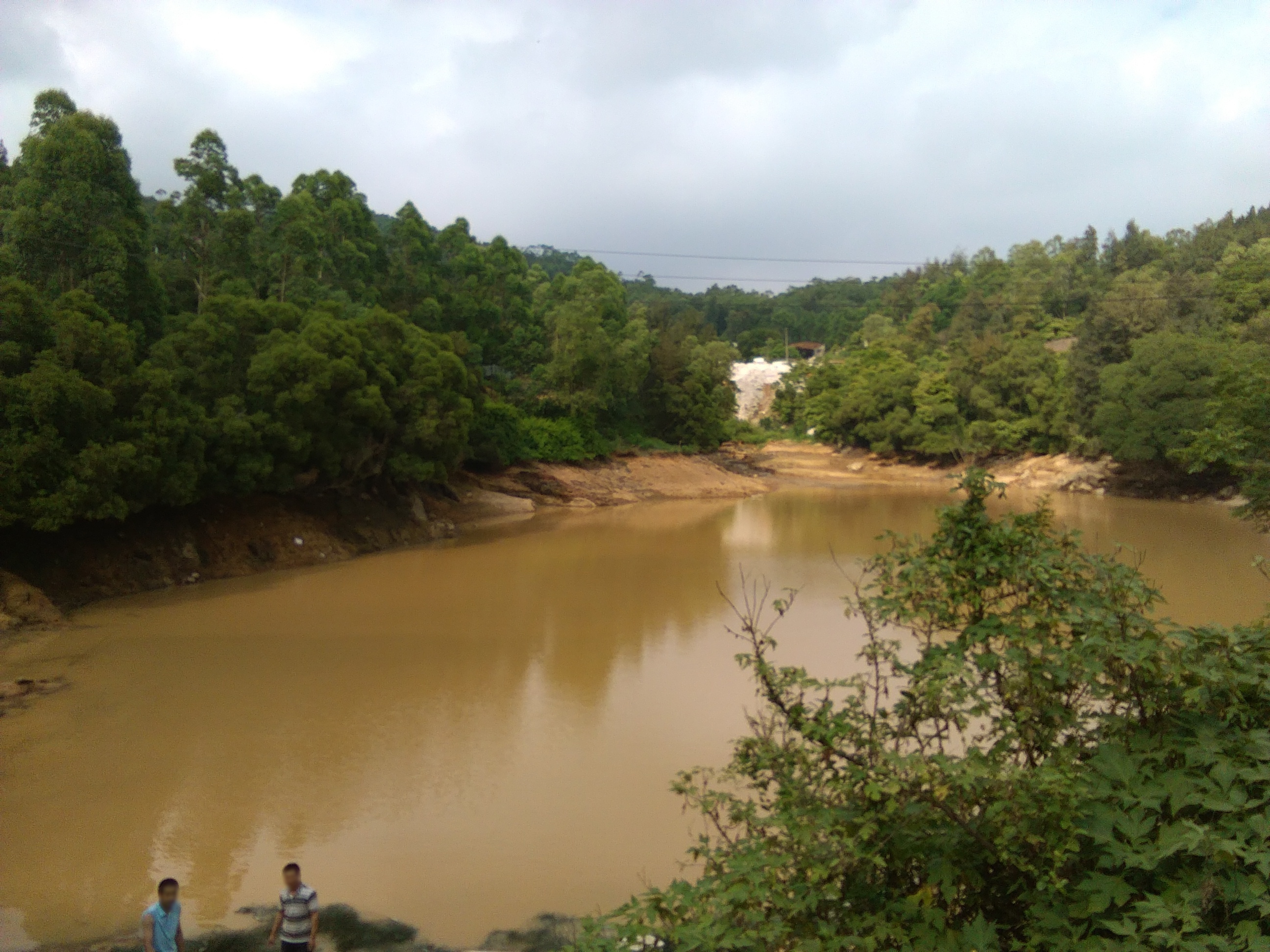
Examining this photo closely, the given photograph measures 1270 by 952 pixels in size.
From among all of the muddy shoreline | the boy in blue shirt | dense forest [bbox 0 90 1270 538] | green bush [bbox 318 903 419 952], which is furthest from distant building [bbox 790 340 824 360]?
the boy in blue shirt

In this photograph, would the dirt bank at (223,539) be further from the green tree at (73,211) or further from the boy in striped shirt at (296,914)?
the boy in striped shirt at (296,914)

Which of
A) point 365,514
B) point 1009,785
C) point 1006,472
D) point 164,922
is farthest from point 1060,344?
point 164,922

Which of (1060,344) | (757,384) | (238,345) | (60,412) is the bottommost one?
(60,412)

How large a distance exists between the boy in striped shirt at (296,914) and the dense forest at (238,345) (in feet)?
32.0

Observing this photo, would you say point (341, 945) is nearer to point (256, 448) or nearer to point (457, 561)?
point (256, 448)

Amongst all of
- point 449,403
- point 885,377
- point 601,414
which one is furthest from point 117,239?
point 885,377

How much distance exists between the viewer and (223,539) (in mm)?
17234

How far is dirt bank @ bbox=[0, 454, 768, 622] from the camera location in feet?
44.7

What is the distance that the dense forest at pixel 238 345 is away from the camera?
13055mm

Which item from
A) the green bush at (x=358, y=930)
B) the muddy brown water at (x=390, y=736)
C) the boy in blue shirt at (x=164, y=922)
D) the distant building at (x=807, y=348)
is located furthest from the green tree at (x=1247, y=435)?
the distant building at (x=807, y=348)

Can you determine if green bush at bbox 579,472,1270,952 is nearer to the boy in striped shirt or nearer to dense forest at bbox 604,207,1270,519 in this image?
the boy in striped shirt

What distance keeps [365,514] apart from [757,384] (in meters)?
46.8

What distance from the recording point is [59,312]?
1316cm

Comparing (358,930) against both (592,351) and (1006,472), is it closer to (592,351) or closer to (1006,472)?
(592,351)
